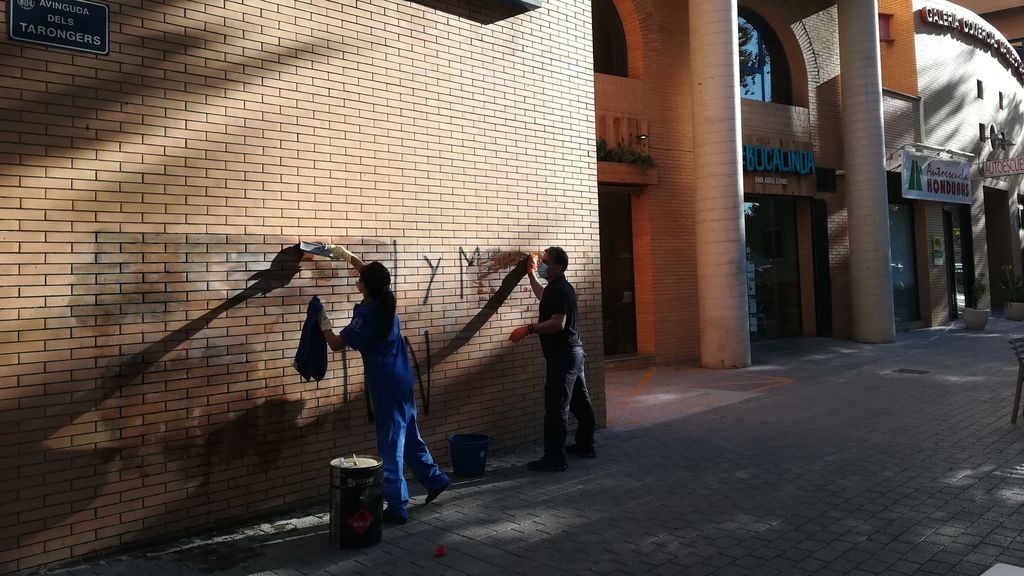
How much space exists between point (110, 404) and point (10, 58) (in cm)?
225

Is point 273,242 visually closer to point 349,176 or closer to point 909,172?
point 349,176

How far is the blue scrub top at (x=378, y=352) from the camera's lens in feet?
16.8

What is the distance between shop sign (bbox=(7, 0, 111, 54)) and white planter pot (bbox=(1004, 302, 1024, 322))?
2442 cm

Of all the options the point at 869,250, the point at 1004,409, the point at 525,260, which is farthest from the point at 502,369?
the point at 869,250

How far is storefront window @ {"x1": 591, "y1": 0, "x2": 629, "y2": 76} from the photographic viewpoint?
44.8ft

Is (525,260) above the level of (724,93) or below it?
below

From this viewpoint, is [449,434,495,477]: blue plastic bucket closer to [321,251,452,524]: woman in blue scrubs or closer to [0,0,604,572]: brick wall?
[0,0,604,572]: brick wall

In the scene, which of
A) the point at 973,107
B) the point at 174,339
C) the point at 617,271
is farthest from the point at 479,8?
the point at 973,107

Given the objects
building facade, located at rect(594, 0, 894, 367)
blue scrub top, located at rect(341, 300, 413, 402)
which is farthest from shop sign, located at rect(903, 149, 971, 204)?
blue scrub top, located at rect(341, 300, 413, 402)

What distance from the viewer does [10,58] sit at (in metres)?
4.43

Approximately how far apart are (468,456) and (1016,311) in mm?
21576

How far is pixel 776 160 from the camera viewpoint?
15602 mm

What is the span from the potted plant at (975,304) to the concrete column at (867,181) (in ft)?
13.8

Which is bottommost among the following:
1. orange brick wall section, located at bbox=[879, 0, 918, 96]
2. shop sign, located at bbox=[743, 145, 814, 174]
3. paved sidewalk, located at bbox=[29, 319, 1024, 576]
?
paved sidewalk, located at bbox=[29, 319, 1024, 576]
